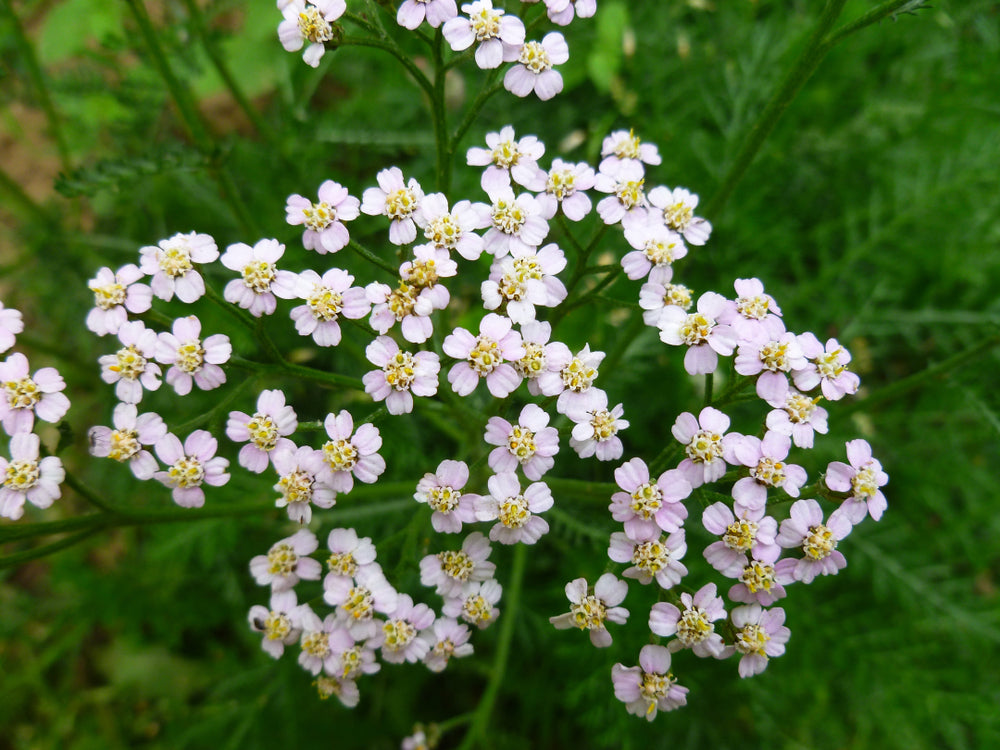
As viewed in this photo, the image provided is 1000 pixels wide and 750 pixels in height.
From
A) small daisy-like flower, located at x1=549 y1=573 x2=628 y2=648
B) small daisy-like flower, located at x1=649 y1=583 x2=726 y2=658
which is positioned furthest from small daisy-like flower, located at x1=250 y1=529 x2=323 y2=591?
small daisy-like flower, located at x1=649 y1=583 x2=726 y2=658

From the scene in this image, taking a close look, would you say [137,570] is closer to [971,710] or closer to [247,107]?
[247,107]

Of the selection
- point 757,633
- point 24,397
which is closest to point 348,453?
point 24,397

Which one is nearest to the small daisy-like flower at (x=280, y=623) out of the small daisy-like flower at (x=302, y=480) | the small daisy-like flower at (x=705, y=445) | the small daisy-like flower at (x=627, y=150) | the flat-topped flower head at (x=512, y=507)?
the small daisy-like flower at (x=302, y=480)

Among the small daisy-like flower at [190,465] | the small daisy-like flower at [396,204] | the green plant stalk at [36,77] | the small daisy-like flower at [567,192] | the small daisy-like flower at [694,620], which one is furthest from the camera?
the green plant stalk at [36,77]

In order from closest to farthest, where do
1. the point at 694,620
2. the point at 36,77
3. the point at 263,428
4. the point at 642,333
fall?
1. the point at 694,620
2. the point at 263,428
3. the point at 642,333
4. the point at 36,77

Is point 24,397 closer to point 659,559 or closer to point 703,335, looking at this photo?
point 659,559

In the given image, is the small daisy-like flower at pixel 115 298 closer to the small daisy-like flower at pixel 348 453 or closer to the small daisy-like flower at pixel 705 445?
the small daisy-like flower at pixel 348 453
